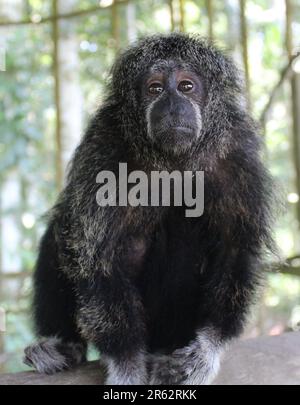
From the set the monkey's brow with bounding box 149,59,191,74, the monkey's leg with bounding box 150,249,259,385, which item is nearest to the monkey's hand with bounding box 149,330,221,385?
the monkey's leg with bounding box 150,249,259,385

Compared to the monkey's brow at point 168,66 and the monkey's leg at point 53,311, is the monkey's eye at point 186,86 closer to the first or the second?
the monkey's brow at point 168,66

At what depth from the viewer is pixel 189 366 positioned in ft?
12.0

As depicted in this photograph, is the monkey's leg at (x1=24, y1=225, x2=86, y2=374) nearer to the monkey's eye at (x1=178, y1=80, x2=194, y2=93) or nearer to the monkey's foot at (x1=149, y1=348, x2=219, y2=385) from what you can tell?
the monkey's foot at (x1=149, y1=348, x2=219, y2=385)

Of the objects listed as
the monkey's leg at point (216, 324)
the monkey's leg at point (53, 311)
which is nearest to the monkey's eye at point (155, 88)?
the monkey's leg at point (216, 324)

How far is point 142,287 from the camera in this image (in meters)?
4.10

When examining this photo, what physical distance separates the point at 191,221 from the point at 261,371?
1.07 m

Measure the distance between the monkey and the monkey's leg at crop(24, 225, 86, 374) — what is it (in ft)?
0.07

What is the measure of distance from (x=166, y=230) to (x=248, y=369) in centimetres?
104

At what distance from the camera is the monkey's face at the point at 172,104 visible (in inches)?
145

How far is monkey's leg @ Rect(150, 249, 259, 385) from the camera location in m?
3.64

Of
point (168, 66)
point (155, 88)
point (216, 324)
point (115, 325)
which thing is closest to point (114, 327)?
point (115, 325)

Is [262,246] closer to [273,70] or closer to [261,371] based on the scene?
[261,371]

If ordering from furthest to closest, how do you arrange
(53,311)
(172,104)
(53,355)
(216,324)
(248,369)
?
(53,311)
(53,355)
(216,324)
(172,104)
(248,369)

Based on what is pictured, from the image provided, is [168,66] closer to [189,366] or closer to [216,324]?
[216,324]
